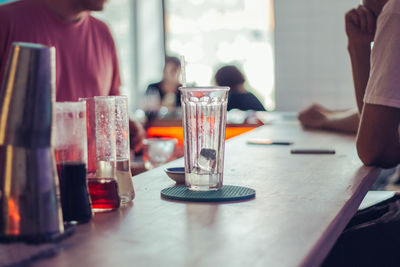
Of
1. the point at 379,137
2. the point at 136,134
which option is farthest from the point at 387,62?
the point at 136,134

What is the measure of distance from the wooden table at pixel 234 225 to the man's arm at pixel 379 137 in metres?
0.11

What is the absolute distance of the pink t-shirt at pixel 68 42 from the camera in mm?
2291

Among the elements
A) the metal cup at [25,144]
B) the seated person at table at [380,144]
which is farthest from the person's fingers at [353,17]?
the metal cup at [25,144]

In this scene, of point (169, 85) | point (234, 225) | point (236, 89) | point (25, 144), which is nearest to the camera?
point (25, 144)

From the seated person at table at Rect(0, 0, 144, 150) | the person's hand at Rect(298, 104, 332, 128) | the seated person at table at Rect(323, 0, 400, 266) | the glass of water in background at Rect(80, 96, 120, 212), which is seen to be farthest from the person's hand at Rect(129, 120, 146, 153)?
the glass of water in background at Rect(80, 96, 120, 212)

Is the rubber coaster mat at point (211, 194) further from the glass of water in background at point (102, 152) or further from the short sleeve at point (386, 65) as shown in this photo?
the short sleeve at point (386, 65)

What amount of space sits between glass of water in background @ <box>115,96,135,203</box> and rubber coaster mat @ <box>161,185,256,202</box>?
9cm

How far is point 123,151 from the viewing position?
104 centimetres

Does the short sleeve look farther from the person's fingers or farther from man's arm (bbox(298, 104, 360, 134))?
man's arm (bbox(298, 104, 360, 134))

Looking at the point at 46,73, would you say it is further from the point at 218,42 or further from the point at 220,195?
the point at 218,42

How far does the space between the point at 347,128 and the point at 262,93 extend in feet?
13.1

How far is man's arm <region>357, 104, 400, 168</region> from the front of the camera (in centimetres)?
154

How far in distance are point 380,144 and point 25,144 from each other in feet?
3.48

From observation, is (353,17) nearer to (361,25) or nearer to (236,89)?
(361,25)
